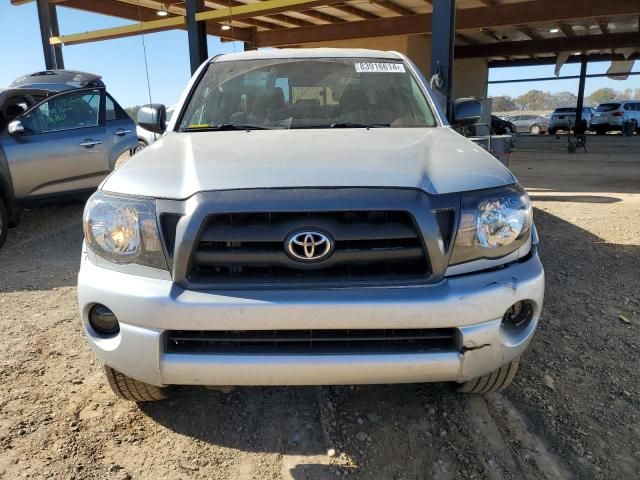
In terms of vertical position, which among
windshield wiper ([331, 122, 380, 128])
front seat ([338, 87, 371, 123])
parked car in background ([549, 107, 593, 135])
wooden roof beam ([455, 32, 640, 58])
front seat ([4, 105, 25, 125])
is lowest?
parked car in background ([549, 107, 593, 135])

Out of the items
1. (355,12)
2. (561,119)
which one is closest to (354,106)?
(355,12)

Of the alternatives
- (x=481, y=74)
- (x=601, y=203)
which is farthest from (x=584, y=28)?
(x=601, y=203)

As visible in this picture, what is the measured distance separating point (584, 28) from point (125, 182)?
22558 mm

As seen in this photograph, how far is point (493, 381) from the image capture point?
7.55 feet

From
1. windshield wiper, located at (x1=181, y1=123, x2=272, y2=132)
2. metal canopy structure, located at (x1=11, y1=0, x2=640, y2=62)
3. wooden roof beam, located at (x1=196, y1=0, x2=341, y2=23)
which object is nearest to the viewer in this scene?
windshield wiper, located at (x1=181, y1=123, x2=272, y2=132)

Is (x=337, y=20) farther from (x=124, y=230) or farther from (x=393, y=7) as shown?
(x=124, y=230)

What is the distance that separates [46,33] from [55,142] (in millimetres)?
9600

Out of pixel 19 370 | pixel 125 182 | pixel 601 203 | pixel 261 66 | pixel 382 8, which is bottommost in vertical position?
pixel 601 203

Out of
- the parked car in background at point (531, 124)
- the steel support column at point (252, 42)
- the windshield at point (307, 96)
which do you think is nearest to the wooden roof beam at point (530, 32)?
the parked car in background at point (531, 124)

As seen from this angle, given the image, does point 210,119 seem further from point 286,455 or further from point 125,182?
point 286,455

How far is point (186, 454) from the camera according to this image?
221cm

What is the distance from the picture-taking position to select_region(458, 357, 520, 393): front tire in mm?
2254

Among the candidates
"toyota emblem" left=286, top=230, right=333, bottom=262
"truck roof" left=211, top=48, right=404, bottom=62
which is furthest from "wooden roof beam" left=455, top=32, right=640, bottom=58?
"toyota emblem" left=286, top=230, right=333, bottom=262

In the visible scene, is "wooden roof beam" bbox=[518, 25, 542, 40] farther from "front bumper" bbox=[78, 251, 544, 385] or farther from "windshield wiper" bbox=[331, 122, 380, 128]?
"front bumper" bbox=[78, 251, 544, 385]
